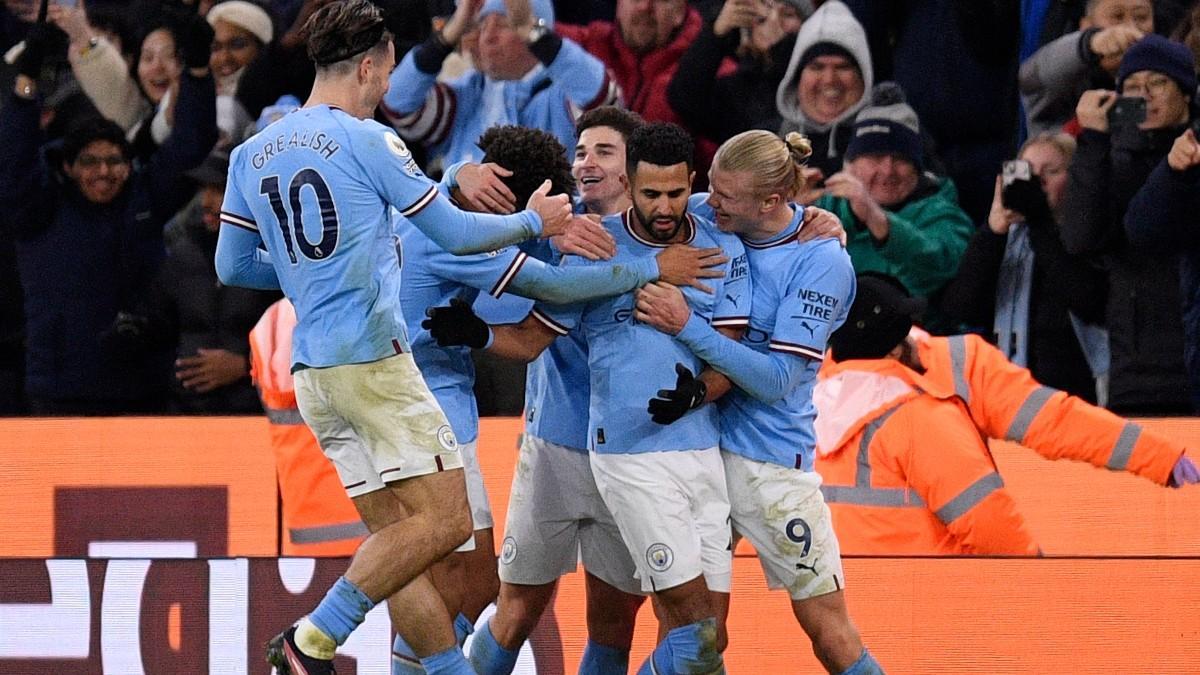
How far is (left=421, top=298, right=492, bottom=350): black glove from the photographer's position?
6543 mm

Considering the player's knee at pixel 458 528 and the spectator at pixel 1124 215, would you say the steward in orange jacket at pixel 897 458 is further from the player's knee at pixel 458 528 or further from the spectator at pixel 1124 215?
the player's knee at pixel 458 528

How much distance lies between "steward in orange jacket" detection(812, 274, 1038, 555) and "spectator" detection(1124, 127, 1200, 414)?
1373 millimetres

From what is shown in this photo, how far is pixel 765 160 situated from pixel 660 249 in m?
0.46

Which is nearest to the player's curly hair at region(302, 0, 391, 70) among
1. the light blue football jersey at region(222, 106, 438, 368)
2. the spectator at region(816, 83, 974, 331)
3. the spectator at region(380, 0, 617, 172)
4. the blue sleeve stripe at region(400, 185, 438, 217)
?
the light blue football jersey at region(222, 106, 438, 368)

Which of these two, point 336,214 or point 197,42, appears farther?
point 197,42

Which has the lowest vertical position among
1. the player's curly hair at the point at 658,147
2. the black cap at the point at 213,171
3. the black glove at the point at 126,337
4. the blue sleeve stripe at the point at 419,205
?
the black glove at the point at 126,337

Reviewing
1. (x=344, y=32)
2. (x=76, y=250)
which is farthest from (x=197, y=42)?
(x=344, y=32)

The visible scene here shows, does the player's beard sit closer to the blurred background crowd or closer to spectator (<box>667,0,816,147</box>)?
the blurred background crowd

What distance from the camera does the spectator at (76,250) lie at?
10.0m

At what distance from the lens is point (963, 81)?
1012 cm

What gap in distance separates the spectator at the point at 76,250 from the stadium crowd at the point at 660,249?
16 mm

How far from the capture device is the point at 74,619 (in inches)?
299

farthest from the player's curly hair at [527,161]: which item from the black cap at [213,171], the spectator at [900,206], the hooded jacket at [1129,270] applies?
the black cap at [213,171]

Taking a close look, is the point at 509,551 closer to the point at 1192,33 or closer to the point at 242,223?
the point at 242,223
